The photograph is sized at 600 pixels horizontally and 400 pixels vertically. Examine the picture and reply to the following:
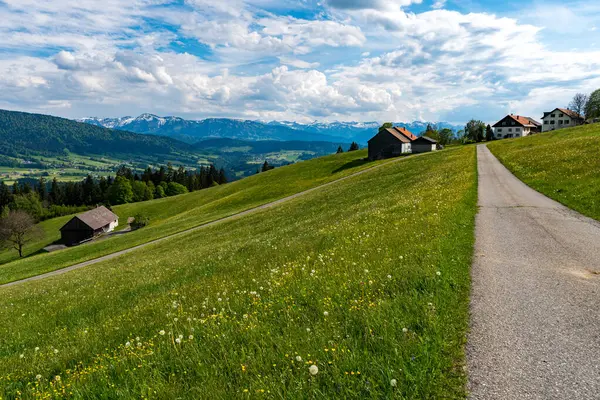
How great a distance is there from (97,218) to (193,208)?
33.1 meters

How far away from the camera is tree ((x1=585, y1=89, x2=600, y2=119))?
128500 mm

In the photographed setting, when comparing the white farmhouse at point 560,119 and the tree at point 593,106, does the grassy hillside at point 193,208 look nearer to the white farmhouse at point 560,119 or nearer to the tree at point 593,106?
the tree at point 593,106

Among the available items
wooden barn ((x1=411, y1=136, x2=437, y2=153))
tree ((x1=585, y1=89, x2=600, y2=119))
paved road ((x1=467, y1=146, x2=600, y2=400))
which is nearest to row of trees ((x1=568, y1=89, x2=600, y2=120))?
tree ((x1=585, y1=89, x2=600, y2=119))

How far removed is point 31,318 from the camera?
43.9 feet

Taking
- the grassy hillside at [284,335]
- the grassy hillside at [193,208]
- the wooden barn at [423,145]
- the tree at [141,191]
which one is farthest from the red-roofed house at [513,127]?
the grassy hillside at [284,335]

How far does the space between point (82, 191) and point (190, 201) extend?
95.9 m

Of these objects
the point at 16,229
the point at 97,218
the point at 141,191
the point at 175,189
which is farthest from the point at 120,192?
the point at 16,229

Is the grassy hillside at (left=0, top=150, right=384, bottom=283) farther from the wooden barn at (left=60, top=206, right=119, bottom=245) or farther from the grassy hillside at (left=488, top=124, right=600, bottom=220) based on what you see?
the grassy hillside at (left=488, top=124, right=600, bottom=220)

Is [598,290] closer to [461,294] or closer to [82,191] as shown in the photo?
[461,294]

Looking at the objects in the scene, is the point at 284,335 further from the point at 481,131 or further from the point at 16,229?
the point at 481,131

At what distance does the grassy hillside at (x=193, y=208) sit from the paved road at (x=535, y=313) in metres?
46.5

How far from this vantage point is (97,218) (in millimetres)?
95250

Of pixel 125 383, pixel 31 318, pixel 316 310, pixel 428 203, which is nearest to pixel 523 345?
pixel 316 310

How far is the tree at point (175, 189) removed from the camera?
163 meters
